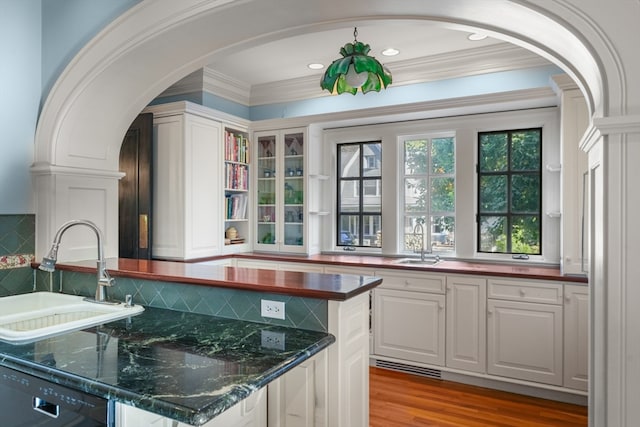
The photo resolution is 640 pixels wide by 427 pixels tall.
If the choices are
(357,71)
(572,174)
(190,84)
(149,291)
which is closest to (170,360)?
(149,291)

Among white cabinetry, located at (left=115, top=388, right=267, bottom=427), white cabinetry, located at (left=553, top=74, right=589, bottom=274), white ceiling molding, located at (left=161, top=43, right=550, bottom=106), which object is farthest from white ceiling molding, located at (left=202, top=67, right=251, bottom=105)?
white cabinetry, located at (left=115, top=388, right=267, bottom=427)

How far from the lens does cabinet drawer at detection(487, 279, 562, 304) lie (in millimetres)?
3113

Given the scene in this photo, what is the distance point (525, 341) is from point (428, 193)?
1631 millimetres

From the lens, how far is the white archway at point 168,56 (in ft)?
5.13

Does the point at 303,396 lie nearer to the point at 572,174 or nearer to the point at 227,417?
the point at 227,417

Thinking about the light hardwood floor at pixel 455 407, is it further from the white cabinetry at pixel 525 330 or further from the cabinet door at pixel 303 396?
the cabinet door at pixel 303 396

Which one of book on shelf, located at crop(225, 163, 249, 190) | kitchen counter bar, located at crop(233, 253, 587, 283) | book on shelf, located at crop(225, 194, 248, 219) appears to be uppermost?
book on shelf, located at crop(225, 163, 249, 190)

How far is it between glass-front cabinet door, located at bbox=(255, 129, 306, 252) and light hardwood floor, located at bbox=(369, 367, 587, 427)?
69.3 inches

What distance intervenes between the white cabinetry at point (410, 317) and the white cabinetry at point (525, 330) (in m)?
0.40

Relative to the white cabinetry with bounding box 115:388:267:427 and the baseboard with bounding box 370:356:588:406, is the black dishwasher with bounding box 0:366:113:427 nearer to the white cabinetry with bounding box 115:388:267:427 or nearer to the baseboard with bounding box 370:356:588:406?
the white cabinetry with bounding box 115:388:267:427

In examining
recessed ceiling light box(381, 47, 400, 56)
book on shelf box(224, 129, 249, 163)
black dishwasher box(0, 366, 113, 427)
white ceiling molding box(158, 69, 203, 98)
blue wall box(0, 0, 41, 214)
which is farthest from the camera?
book on shelf box(224, 129, 249, 163)

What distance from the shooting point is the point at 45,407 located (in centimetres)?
148

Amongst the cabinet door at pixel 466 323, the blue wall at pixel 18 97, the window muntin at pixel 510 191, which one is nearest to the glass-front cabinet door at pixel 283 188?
the cabinet door at pixel 466 323

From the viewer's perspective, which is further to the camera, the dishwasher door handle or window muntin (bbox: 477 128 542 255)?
window muntin (bbox: 477 128 542 255)
